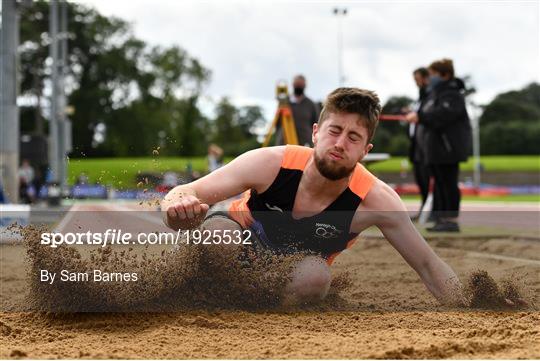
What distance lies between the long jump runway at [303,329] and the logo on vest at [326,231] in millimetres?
324

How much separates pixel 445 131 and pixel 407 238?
529 cm

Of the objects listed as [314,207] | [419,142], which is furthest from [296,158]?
[419,142]

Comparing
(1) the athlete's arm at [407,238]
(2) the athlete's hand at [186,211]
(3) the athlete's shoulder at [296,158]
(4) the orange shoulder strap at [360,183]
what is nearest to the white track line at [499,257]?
(1) the athlete's arm at [407,238]

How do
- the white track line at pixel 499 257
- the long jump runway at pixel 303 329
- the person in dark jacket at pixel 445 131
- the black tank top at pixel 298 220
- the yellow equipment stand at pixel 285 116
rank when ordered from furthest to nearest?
the yellow equipment stand at pixel 285 116
the person in dark jacket at pixel 445 131
the white track line at pixel 499 257
the black tank top at pixel 298 220
the long jump runway at pixel 303 329

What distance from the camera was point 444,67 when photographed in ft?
30.5

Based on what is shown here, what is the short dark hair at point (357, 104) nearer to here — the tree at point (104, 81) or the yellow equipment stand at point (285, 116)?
the yellow equipment stand at point (285, 116)

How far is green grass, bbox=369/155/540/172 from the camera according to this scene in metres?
56.9

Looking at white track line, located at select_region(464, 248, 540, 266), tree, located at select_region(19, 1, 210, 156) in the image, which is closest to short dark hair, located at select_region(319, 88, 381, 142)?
white track line, located at select_region(464, 248, 540, 266)

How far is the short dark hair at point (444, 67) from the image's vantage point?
30.5 ft

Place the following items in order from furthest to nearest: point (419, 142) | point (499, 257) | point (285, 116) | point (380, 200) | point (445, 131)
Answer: point (285, 116) < point (419, 142) < point (445, 131) < point (499, 257) < point (380, 200)

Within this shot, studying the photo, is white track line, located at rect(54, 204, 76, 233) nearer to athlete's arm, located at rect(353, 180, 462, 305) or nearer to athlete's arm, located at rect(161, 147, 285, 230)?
athlete's arm, located at rect(161, 147, 285, 230)

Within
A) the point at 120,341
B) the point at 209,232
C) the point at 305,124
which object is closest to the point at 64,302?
the point at 120,341

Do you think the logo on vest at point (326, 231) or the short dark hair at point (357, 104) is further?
the logo on vest at point (326, 231)

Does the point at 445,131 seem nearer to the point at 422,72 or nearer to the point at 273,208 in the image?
the point at 422,72
